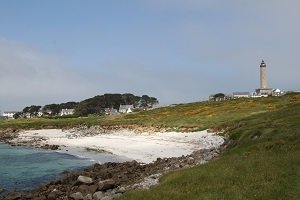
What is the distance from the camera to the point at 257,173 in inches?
829

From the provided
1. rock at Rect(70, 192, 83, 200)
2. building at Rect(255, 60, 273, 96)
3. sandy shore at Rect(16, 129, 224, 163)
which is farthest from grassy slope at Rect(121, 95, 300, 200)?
building at Rect(255, 60, 273, 96)

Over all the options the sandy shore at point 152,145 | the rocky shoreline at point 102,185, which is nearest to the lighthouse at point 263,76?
the sandy shore at point 152,145

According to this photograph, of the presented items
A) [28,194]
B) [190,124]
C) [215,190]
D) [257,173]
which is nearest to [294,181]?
[257,173]

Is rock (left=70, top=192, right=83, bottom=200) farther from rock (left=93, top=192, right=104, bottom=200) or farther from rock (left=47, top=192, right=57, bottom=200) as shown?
rock (left=47, top=192, right=57, bottom=200)

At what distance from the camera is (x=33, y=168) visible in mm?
47219

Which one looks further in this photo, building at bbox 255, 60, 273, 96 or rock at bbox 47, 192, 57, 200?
building at bbox 255, 60, 273, 96

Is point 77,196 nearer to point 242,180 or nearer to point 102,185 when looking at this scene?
point 102,185

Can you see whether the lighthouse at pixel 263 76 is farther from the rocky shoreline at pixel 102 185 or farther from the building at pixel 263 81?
the rocky shoreline at pixel 102 185

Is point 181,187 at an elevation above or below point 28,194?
above

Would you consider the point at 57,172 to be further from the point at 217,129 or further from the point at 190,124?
the point at 190,124

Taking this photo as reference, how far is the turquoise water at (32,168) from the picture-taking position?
3775cm

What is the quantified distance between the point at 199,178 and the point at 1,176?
2645 centimetres

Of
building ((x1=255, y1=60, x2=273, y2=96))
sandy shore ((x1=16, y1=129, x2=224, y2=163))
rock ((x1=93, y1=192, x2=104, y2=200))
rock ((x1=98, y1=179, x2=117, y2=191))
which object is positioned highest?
building ((x1=255, y1=60, x2=273, y2=96))

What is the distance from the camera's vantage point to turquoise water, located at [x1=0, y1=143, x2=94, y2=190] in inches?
1486
